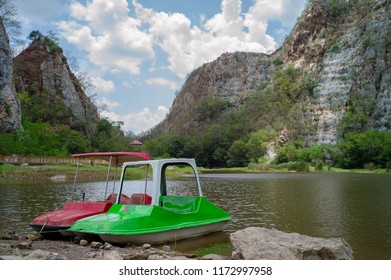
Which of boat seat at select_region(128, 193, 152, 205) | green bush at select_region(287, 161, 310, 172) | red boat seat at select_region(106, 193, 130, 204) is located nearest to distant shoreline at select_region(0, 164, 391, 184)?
red boat seat at select_region(106, 193, 130, 204)

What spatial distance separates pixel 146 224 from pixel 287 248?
4.06 m

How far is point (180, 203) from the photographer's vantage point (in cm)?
1320

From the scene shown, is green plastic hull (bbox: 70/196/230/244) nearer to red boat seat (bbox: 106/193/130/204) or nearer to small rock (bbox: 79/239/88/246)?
small rock (bbox: 79/239/88/246)

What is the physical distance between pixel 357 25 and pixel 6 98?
3639 inches

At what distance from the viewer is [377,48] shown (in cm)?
9569

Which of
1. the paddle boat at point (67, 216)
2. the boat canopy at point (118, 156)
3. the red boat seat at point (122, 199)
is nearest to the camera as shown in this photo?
the paddle boat at point (67, 216)

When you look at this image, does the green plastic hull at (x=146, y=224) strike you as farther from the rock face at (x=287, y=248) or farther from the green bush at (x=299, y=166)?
the green bush at (x=299, y=166)

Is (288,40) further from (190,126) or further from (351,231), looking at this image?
(351,231)

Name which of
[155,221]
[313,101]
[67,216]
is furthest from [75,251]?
[313,101]

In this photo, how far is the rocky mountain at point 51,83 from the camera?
7588 centimetres

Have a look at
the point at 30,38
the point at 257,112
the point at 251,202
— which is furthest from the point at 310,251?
the point at 257,112

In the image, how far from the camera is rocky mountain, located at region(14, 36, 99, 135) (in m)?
75.9

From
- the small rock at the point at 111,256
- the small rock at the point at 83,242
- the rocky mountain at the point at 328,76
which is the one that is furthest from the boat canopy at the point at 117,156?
the rocky mountain at the point at 328,76

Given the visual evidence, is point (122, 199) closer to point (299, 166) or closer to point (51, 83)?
point (299, 166)
